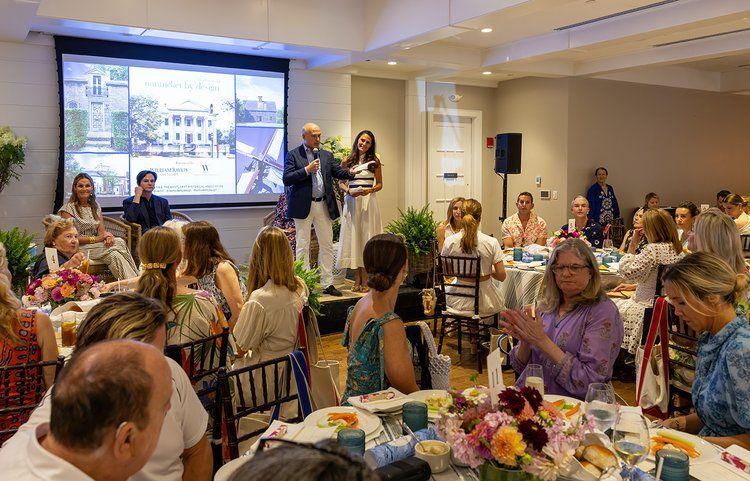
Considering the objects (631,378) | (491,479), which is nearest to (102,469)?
(491,479)

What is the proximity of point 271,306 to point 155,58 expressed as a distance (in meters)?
5.36

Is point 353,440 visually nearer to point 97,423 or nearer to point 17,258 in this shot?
point 97,423

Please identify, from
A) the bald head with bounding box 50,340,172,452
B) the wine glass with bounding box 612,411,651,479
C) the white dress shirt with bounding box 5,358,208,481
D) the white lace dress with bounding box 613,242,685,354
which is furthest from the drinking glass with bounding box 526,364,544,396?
the white lace dress with bounding box 613,242,685,354

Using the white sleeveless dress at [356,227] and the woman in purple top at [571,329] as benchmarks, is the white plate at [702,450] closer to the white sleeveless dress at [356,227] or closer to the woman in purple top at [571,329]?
the woman in purple top at [571,329]

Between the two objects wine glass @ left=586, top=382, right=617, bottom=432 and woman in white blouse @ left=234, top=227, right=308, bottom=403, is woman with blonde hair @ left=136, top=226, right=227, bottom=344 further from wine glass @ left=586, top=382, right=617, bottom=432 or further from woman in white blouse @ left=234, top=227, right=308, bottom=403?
wine glass @ left=586, top=382, right=617, bottom=432

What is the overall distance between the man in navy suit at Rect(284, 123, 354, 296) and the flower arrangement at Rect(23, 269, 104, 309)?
3085mm

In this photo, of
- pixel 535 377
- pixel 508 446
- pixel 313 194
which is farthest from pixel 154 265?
pixel 313 194

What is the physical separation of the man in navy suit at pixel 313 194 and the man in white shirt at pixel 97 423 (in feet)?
17.9

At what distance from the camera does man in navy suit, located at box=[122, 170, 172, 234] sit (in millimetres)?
7066

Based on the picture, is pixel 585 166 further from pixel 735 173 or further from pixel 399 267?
pixel 399 267

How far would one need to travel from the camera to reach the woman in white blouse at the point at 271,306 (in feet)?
10.5

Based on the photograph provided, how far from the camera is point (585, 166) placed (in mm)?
9898

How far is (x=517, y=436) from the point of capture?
1.49m

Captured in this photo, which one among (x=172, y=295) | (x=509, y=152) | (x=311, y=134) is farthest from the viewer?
(x=509, y=152)
